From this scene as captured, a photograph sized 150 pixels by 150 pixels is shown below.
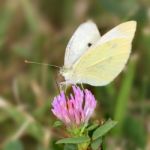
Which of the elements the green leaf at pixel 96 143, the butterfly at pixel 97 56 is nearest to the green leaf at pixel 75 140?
the green leaf at pixel 96 143

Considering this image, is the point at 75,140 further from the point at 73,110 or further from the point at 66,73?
the point at 66,73

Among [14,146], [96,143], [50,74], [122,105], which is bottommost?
[96,143]

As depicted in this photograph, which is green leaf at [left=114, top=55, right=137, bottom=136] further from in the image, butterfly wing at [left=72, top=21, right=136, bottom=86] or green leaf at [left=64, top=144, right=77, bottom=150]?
green leaf at [left=64, top=144, right=77, bottom=150]

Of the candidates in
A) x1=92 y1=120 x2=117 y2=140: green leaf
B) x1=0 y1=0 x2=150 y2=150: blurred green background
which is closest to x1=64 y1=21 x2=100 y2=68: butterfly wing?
x1=0 y1=0 x2=150 y2=150: blurred green background

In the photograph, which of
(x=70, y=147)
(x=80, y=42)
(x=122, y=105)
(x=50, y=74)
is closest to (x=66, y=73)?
(x=80, y=42)

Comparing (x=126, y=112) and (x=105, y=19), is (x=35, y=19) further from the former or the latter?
(x=126, y=112)

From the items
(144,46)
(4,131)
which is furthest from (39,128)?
(144,46)
